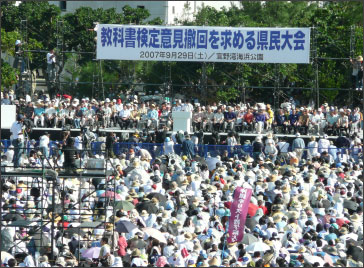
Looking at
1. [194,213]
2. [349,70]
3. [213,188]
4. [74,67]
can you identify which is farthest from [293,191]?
[74,67]

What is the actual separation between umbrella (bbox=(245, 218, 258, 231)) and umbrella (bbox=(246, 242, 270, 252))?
1.66 m

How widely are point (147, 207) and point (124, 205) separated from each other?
1.87 ft

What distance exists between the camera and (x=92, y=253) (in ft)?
75.4

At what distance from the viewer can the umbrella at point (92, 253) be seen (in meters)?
22.9

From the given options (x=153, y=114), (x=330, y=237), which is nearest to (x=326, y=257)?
(x=330, y=237)

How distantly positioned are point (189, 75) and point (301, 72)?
18.7ft

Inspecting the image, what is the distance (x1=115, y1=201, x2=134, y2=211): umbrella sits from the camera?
85.6ft

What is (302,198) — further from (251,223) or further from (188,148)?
(188,148)

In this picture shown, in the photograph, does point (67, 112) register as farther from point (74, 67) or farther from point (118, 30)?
point (74, 67)

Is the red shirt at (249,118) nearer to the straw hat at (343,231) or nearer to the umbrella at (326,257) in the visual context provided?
the straw hat at (343,231)

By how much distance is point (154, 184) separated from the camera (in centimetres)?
2888

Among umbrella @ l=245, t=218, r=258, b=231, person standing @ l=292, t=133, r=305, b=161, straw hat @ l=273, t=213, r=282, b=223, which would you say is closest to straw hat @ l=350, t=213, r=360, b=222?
straw hat @ l=273, t=213, r=282, b=223

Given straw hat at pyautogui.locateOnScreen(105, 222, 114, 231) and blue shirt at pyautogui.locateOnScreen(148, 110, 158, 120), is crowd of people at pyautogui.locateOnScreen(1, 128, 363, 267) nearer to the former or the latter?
straw hat at pyautogui.locateOnScreen(105, 222, 114, 231)

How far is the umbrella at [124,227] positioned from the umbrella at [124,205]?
1441 mm
